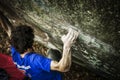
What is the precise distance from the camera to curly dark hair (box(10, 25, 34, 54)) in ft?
14.2

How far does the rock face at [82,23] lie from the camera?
4.39 meters

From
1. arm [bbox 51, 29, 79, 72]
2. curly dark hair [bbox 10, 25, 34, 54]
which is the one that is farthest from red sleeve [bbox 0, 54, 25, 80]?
arm [bbox 51, 29, 79, 72]

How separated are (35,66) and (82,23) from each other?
1.06m

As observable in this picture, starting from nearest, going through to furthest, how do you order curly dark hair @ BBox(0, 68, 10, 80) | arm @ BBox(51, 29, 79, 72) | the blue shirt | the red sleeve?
arm @ BBox(51, 29, 79, 72)
the blue shirt
curly dark hair @ BBox(0, 68, 10, 80)
the red sleeve

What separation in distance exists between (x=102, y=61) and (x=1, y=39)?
117 inches

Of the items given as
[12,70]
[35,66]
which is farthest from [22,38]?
[12,70]

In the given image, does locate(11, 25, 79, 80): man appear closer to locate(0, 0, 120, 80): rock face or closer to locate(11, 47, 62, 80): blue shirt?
locate(11, 47, 62, 80): blue shirt

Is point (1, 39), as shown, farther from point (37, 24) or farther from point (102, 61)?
point (102, 61)

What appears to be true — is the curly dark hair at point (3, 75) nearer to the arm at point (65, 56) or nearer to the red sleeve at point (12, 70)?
the red sleeve at point (12, 70)

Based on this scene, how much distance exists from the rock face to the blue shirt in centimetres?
87

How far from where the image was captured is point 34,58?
14.4 feet

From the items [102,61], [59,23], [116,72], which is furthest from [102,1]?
[116,72]

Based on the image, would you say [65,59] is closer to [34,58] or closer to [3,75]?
[34,58]

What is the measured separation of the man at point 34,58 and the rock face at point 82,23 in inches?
16.2
